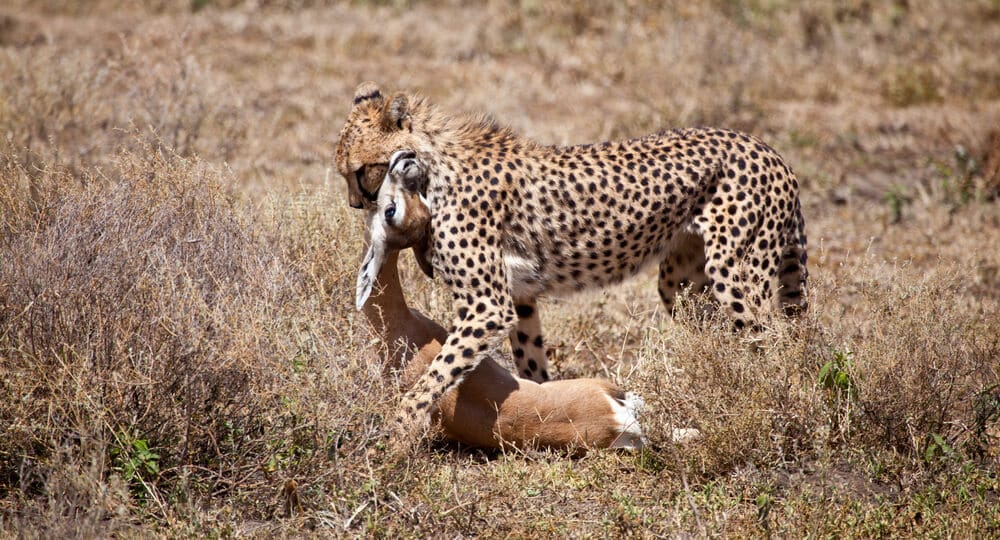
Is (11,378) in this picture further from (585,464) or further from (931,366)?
(931,366)

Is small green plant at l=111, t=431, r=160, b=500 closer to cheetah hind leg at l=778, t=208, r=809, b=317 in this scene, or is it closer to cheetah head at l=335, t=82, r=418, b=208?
cheetah head at l=335, t=82, r=418, b=208

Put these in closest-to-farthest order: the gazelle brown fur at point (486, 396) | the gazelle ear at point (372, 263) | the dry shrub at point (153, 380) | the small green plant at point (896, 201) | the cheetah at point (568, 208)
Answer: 1. the dry shrub at point (153, 380)
2. the gazelle ear at point (372, 263)
3. the gazelle brown fur at point (486, 396)
4. the cheetah at point (568, 208)
5. the small green plant at point (896, 201)

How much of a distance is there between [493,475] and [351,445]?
2.24 ft

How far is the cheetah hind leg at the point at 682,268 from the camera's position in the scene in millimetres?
5145

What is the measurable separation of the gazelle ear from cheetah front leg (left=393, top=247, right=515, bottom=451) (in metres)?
0.29

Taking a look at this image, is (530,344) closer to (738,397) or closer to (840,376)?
(738,397)

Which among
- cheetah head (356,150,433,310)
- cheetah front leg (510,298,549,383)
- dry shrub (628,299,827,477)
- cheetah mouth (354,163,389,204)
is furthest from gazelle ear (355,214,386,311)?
dry shrub (628,299,827,477)

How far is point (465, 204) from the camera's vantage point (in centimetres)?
470

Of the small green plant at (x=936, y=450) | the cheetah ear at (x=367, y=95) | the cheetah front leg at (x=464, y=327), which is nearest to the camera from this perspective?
the small green plant at (x=936, y=450)

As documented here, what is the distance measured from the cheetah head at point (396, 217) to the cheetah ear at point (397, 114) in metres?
0.17

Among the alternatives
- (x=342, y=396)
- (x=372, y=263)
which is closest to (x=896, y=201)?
(x=372, y=263)

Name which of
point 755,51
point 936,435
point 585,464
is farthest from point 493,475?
point 755,51

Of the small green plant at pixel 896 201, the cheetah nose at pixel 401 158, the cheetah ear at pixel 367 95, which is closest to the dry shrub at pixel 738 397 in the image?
the cheetah nose at pixel 401 158

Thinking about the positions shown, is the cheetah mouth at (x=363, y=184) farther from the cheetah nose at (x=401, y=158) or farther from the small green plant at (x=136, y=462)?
the small green plant at (x=136, y=462)
